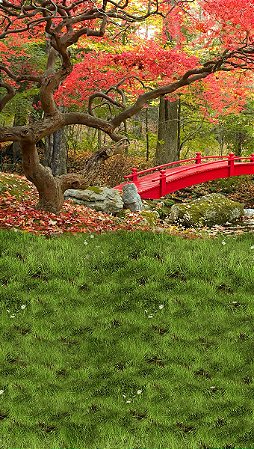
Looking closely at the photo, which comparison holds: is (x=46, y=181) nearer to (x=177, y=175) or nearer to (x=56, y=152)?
(x=56, y=152)

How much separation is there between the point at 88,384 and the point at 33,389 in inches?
24.4

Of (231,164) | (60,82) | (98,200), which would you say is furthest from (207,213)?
(60,82)

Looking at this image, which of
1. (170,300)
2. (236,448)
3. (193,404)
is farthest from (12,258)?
(236,448)

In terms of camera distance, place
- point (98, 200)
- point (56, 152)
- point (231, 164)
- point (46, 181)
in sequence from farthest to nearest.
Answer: point (231, 164) < point (56, 152) < point (98, 200) < point (46, 181)

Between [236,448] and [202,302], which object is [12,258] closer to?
[202,302]

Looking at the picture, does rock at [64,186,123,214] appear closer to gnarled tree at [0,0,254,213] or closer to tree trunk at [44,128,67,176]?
gnarled tree at [0,0,254,213]

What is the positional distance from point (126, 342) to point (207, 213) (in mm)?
11407

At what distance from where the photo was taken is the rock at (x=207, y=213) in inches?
677

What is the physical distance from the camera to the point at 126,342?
6.64 meters

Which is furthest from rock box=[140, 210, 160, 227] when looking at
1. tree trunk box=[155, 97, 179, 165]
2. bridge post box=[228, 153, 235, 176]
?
bridge post box=[228, 153, 235, 176]

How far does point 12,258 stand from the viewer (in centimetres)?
817

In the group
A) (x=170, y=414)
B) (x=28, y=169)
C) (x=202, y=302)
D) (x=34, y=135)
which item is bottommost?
(x=170, y=414)

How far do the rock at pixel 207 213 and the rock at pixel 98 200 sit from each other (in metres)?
2.31

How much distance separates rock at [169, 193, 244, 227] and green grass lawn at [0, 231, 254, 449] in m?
7.63
